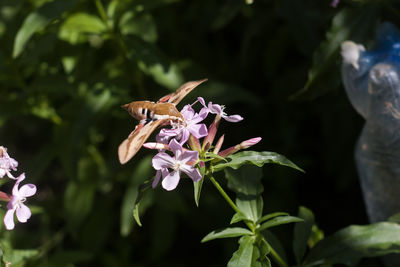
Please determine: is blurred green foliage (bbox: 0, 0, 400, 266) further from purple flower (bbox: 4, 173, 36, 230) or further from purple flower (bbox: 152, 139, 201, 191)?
purple flower (bbox: 152, 139, 201, 191)

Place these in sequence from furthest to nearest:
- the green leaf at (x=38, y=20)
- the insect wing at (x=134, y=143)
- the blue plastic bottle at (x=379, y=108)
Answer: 1. the green leaf at (x=38, y=20)
2. the blue plastic bottle at (x=379, y=108)
3. the insect wing at (x=134, y=143)

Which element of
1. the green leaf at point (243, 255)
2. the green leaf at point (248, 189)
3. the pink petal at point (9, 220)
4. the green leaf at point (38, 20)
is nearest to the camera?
the pink petal at point (9, 220)

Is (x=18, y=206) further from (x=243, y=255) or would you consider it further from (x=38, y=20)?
(x=38, y=20)

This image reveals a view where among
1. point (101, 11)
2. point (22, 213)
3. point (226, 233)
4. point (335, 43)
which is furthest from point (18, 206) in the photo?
point (335, 43)

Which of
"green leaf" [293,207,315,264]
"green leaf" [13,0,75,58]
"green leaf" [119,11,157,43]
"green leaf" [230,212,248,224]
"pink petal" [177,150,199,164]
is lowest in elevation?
"green leaf" [293,207,315,264]

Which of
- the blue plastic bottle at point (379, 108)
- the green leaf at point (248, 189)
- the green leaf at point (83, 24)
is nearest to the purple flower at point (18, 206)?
the green leaf at point (248, 189)

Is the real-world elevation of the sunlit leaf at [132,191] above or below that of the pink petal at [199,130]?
below

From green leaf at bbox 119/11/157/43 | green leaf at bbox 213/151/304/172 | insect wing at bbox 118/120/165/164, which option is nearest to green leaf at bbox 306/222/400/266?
green leaf at bbox 213/151/304/172

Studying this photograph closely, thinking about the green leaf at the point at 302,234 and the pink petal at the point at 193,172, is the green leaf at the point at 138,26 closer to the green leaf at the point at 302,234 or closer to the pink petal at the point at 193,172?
the green leaf at the point at 302,234
